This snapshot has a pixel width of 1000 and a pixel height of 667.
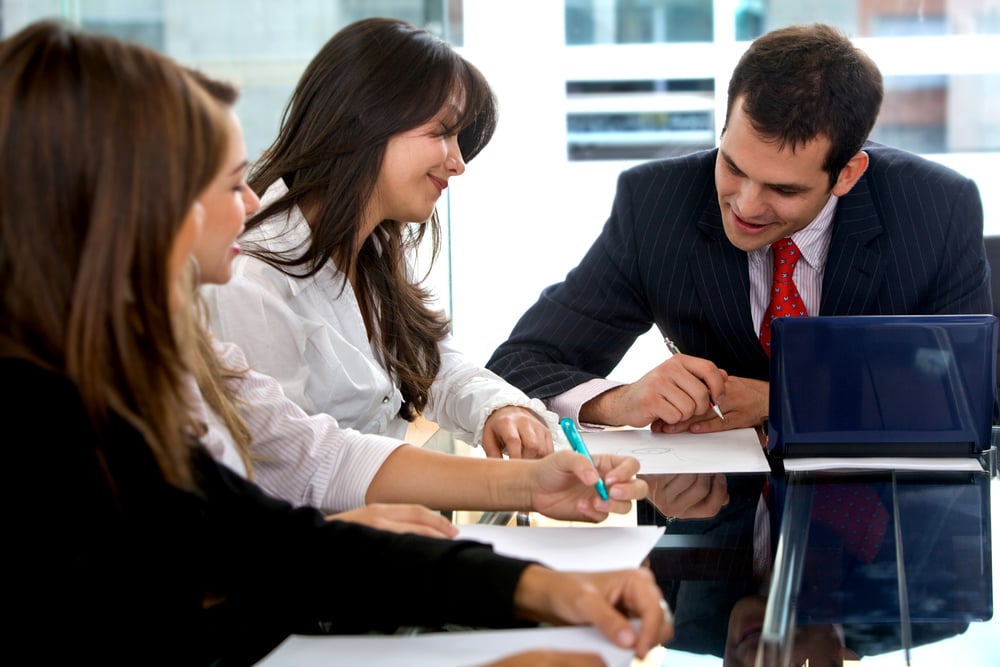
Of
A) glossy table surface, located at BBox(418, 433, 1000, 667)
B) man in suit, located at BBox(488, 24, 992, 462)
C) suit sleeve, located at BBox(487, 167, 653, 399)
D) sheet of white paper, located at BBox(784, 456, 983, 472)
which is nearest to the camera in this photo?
glossy table surface, located at BBox(418, 433, 1000, 667)

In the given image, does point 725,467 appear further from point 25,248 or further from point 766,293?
point 25,248

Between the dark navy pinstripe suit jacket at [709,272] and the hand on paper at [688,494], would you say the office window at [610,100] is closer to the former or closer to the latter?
the dark navy pinstripe suit jacket at [709,272]

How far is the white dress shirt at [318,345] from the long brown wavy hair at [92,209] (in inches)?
22.1

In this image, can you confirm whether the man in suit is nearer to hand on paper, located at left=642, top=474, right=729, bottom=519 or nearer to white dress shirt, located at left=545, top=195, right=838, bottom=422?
white dress shirt, located at left=545, top=195, right=838, bottom=422

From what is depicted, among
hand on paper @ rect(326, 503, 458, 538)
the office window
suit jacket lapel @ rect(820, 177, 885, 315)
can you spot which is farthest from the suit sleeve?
the office window

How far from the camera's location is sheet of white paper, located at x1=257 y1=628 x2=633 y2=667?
855mm

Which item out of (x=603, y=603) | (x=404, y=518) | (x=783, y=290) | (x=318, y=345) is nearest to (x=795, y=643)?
(x=603, y=603)

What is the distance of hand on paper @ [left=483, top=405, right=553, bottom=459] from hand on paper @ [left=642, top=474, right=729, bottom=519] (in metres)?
0.16

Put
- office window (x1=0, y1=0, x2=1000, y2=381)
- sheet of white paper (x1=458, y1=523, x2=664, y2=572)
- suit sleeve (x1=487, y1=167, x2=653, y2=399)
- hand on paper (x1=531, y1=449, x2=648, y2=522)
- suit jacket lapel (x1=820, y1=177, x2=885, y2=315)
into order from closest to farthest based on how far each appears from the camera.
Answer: sheet of white paper (x1=458, y1=523, x2=664, y2=572) → hand on paper (x1=531, y1=449, x2=648, y2=522) → suit jacket lapel (x1=820, y1=177, x2=885, y2=315) → suit sleeve (x1=487, y1=167, x2=653, y2=399) → office window (x1=0, y1=0, x2=1000, y2=381)

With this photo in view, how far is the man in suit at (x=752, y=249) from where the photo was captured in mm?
1720

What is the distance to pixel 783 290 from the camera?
191 cm

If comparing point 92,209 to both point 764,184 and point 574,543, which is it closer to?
point 574,543

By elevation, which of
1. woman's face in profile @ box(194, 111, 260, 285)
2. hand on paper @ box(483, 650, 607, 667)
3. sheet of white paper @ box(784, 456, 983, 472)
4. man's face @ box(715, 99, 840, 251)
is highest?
woman's face in profile @ box(194, 111, 260, 285)

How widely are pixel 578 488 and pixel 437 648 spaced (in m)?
0.38
